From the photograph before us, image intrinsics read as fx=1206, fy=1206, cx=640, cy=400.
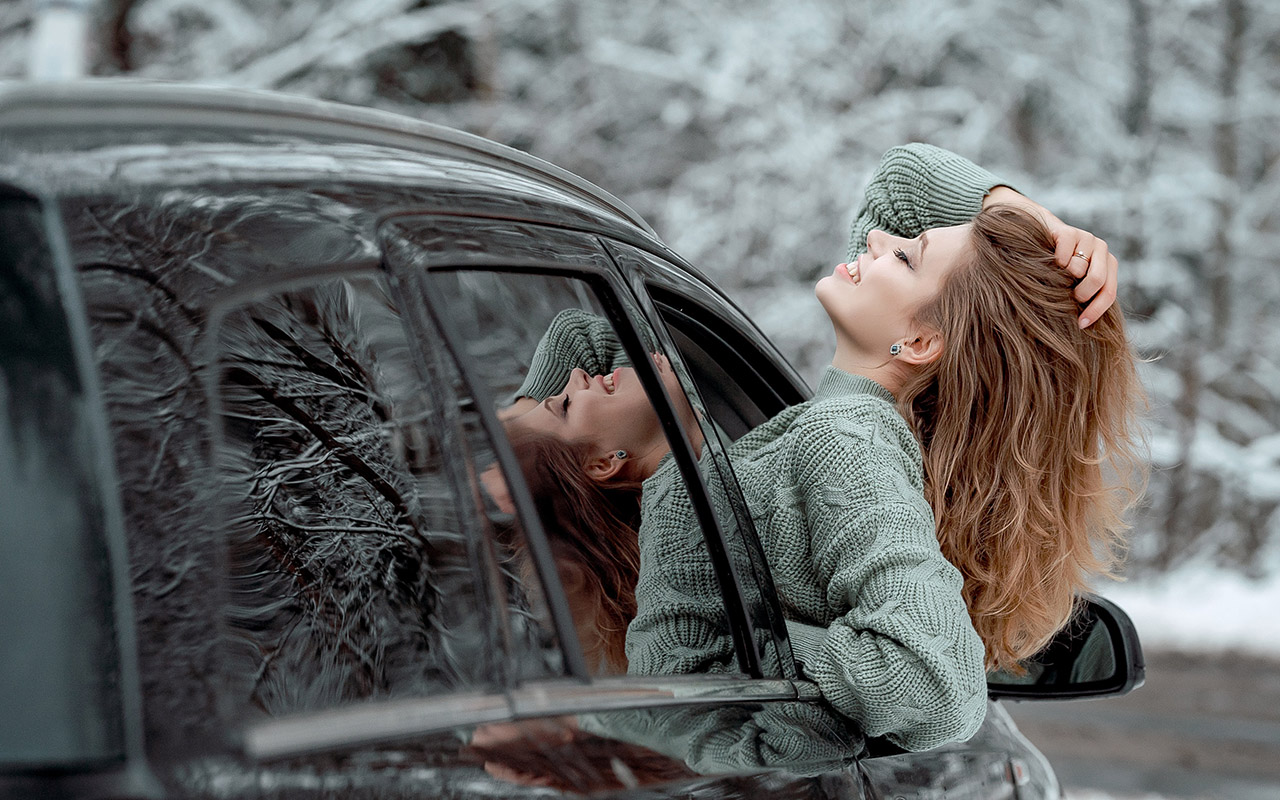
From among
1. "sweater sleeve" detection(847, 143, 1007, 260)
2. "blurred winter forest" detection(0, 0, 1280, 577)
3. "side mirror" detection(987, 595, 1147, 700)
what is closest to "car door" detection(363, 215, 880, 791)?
"side mirror" detection(987, 595, 1147, 700)

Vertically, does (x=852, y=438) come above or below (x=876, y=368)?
below

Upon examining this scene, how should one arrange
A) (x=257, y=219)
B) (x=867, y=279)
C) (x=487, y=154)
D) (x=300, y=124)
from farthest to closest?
(x=867, y=279) < (x=487, y=154) < (x=300, y=124) < (x=257, y=219)

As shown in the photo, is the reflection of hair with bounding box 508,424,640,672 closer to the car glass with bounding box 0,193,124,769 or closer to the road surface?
the car glass with bounding box 0,193,124,769

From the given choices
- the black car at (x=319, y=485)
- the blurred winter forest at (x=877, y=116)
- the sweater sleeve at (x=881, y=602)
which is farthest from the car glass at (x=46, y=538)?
the blurred winter forest at (x=877, y=116)

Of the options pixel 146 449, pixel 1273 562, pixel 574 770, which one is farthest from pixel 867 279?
pixel 1273 562

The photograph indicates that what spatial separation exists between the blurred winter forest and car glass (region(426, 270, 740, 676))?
10014 millimetres

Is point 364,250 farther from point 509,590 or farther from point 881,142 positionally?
point 881,142

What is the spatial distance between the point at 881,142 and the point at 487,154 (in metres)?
10.5

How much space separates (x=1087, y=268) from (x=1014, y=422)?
308mm

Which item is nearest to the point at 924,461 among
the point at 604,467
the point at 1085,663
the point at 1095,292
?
the point at 1095,292

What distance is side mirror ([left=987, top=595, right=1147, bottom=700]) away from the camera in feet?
7.05

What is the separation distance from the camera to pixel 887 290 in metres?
2.12

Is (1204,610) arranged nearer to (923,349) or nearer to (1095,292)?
(1095,292)

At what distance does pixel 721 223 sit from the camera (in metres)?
11.7
